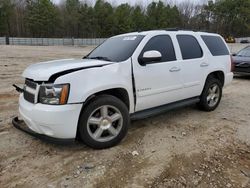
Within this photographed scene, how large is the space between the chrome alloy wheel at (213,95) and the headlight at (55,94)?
356cm

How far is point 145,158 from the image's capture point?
150 inches

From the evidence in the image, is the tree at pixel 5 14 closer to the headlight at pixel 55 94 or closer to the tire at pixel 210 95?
the tire at pixel 210 95

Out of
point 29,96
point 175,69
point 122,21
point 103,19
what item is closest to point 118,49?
point 175,69

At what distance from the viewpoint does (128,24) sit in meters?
66.4

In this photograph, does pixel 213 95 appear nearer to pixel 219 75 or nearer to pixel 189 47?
pixel 219 75

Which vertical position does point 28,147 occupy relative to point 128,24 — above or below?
below

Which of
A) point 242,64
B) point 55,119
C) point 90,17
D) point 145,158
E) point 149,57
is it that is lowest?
point 145,158

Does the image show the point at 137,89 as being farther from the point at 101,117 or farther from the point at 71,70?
the point at 71,70

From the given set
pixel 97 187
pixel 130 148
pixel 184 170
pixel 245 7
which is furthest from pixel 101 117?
pixel 245 7

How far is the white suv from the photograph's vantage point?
142 inches

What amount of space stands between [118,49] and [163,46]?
0.84m

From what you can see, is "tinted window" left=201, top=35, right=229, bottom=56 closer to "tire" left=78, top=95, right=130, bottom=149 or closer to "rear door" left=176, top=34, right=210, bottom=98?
"rear door" left=176, top=34, right=210, bottom=98

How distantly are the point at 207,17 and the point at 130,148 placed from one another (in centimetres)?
8647

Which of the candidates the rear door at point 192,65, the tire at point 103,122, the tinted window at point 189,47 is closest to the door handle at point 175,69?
the rear door at point 192,65
